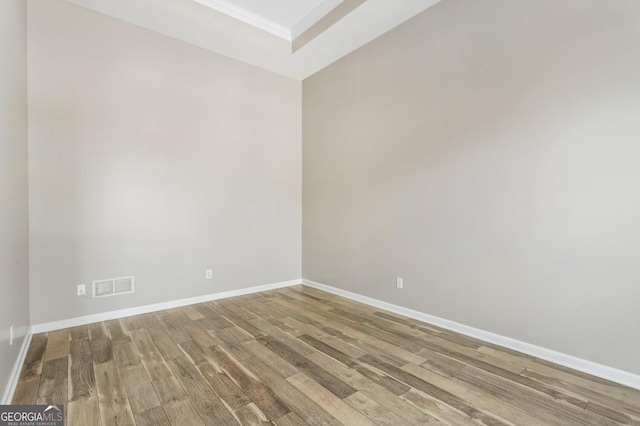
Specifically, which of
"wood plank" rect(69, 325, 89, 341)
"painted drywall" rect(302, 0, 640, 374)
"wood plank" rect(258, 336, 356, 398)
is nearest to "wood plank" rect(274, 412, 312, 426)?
"wood plank" rect(258, 336, 356, 398)

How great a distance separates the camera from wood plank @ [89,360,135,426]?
62.2 inches

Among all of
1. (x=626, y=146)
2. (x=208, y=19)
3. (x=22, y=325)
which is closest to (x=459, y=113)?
(x=626, y=146)

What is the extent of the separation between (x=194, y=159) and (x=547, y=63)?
3.57m

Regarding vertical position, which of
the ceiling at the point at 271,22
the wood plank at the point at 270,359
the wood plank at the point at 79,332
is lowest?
the wood plank at the point at 270,359

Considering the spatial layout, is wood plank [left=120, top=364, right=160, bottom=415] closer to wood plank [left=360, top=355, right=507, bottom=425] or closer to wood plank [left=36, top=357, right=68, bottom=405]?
wood plank [left=36, top=357, right=68, bottom=405]

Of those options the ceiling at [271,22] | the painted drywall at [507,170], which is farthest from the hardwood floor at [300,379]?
the ceiling at [271,22]

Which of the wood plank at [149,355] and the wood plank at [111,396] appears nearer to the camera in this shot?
the wood plank at [111,396]

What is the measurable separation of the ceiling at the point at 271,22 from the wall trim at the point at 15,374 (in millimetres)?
3107

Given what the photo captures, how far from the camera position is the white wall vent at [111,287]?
9.73ft

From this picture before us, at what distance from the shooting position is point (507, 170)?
243 cm

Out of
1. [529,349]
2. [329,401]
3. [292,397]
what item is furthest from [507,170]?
[292,397]

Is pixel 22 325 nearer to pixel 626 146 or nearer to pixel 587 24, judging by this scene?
pixel 626 146

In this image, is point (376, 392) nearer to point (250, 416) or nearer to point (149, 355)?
point (250, 416)

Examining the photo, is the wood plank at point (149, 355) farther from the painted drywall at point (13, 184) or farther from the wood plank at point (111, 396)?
the painted drywall at point (13, 184)
